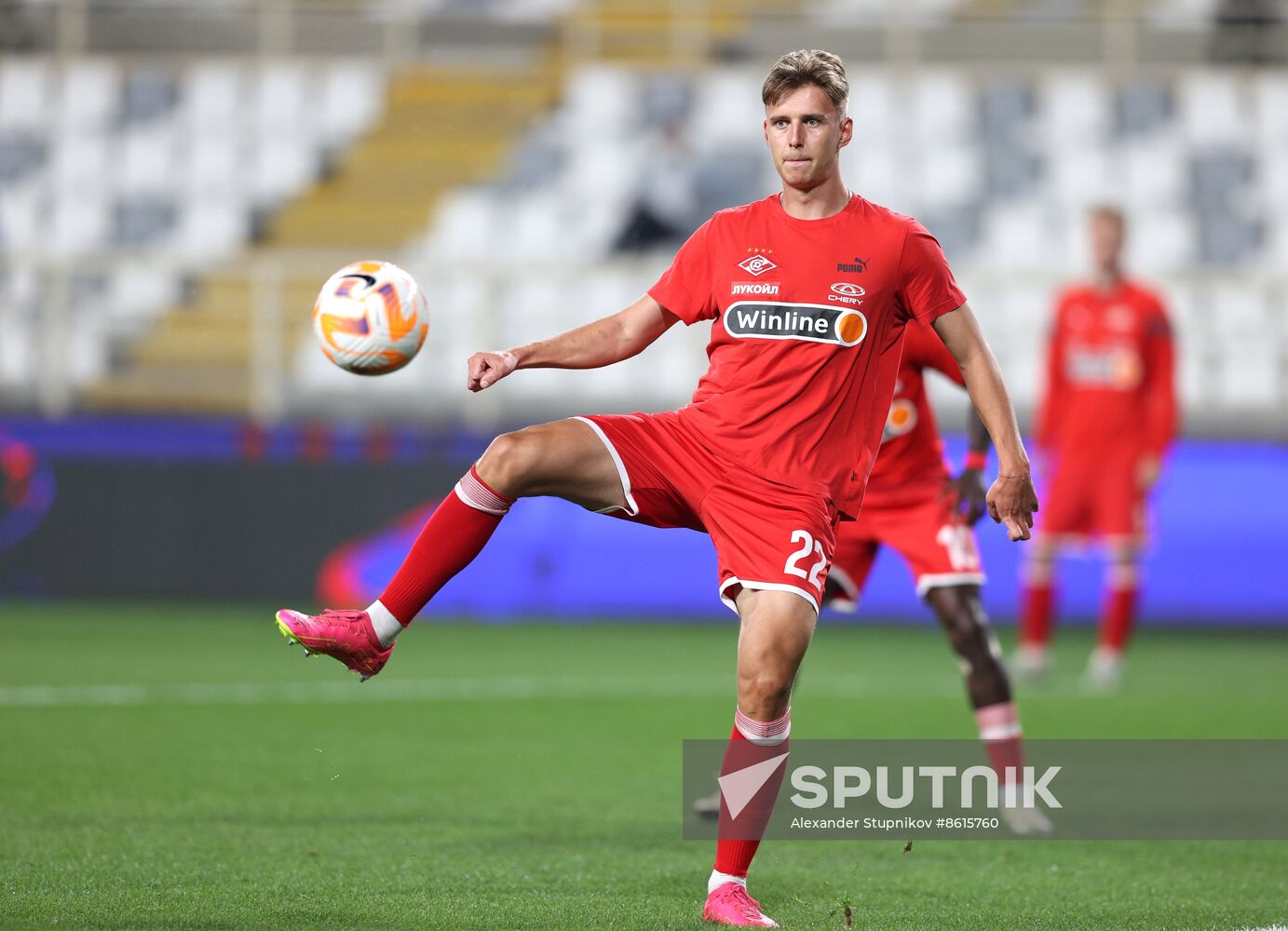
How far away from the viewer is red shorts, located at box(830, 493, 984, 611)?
6.27 m

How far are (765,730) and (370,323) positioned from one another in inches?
63.5

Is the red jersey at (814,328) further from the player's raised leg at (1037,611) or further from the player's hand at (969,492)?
the player's raised leg at (1037,611)

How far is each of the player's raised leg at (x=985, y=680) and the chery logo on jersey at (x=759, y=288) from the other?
1.85m

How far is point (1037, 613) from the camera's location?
34.8 feet

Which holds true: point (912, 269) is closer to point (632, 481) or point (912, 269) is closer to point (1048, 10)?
point (632, 481)

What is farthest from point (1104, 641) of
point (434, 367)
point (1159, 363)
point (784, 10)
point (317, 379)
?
point (784, 10)

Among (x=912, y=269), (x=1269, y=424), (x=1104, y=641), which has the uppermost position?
(x=912, y=269)

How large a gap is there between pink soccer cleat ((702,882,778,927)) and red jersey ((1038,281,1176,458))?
686 cm

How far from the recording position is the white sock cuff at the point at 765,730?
4.72 meters

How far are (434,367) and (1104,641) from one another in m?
6.21

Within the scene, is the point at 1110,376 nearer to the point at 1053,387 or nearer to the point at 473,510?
the point at 1053,387

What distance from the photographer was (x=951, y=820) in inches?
248

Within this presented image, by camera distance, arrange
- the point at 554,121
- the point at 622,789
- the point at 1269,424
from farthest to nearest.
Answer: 1. the point at 554,121
2. the point at 1269,424
3. the point at 622,789

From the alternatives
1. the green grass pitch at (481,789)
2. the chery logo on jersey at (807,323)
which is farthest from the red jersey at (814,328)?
the green grass pitch at (481,789)
